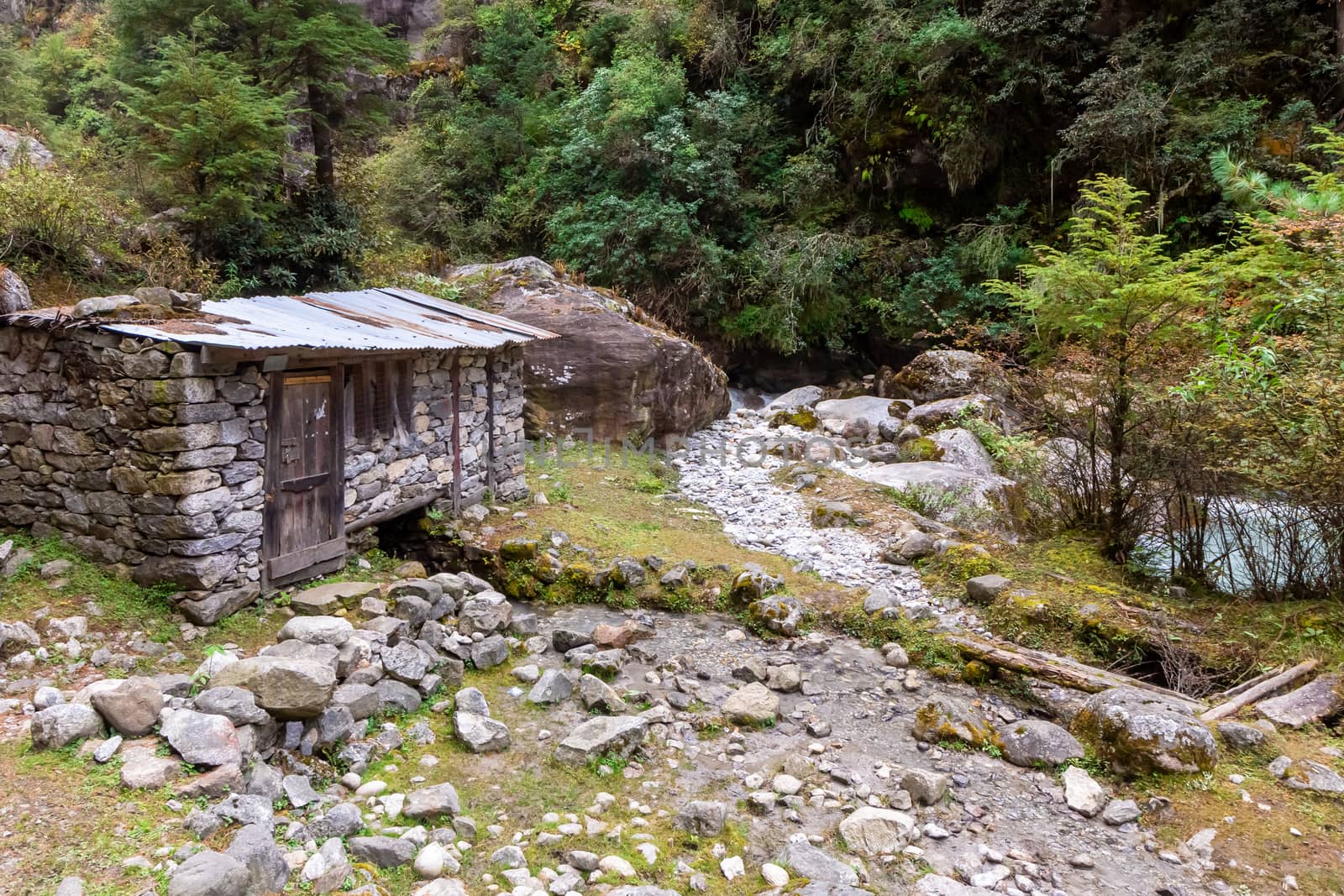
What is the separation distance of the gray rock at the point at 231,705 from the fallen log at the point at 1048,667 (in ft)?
16.7

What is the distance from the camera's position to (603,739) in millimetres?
4453

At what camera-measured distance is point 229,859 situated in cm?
281

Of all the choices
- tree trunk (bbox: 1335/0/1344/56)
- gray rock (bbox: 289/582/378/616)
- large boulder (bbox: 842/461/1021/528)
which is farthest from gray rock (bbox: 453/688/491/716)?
tree trunk (bbox: 1335/0/1344/56)

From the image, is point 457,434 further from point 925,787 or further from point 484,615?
point 925,787

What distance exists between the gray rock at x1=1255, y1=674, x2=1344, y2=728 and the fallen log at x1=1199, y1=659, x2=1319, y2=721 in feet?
0.21

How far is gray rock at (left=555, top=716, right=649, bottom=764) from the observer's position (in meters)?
4.40

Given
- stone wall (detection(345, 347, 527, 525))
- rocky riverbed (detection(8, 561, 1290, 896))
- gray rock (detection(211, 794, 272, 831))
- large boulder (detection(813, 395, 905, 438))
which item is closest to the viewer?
gray rock (detection(211, 794, 272, 831))

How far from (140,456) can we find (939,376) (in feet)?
41.3

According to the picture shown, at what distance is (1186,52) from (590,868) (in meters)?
15.8

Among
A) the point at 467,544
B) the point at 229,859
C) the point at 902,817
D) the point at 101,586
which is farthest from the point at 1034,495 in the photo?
the point at 101,586

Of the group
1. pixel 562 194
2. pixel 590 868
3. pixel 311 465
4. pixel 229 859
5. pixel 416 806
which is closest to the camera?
pixel 229 859

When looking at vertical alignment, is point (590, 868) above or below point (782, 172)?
below

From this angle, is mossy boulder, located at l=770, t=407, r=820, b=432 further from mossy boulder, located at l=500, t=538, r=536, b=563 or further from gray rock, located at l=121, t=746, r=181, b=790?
gray rock, located at l=121, t=746, r=181, b=790

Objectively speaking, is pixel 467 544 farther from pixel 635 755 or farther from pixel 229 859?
pixel 229 859
